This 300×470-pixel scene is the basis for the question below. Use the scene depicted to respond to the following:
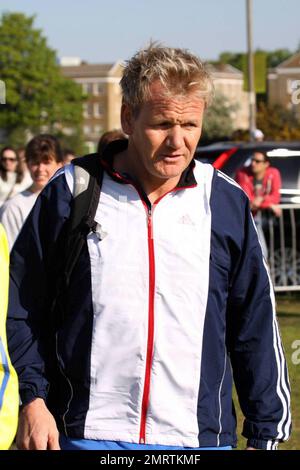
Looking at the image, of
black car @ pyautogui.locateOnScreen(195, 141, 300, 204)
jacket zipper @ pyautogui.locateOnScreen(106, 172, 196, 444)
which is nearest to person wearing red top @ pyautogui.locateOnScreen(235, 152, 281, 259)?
black car @ pyautogui.locateOnScreen(195, 141, 300, 204)

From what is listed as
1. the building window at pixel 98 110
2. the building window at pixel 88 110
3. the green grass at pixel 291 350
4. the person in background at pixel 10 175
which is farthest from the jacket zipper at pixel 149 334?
the building window at pixel 88 110

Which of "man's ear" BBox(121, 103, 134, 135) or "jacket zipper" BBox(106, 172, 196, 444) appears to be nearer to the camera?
"jacket zipper" BBox(106, 172, 196, 444)

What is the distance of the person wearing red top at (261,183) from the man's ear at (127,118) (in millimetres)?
10400

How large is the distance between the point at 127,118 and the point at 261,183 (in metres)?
10.6

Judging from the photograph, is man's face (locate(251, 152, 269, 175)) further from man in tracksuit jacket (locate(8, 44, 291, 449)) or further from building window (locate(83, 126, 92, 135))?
building window (locate(83, 126, 92, 135))

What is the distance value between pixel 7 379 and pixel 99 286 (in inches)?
36.7

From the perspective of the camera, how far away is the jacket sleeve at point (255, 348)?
11.8ft

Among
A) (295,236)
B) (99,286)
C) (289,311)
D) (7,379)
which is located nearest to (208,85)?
(99,286)

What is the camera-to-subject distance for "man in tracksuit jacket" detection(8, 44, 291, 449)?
3.42 m

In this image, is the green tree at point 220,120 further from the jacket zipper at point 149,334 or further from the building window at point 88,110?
the jacket zipper at point 149,334

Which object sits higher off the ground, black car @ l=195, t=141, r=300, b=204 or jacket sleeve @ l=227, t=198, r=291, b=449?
jacket sleeve @ l=227, t=198, r=291, b=449

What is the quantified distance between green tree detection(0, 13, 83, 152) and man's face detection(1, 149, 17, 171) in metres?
101

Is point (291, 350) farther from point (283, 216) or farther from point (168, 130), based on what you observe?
point (168, 130)

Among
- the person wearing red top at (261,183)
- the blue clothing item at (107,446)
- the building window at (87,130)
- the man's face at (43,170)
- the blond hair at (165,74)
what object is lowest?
the building window at (87,130)
